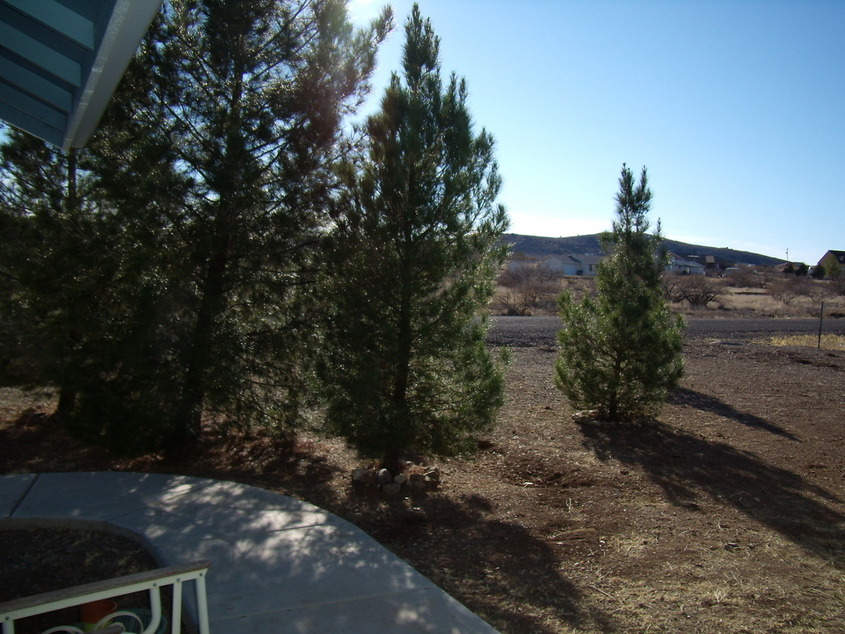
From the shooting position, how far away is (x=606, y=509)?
5992mm

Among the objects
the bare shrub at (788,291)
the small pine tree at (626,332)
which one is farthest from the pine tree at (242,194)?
the bare shrub at (788,291)

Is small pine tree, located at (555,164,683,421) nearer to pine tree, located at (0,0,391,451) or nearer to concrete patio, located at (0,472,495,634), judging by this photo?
pine tree, located at (0,0,391,451)

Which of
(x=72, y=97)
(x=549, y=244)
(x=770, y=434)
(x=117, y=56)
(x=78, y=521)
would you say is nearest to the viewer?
(x=117, y=56)

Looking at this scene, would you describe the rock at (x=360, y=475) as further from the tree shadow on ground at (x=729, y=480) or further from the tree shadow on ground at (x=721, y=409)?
the tree shadow on ground at (x=721, y=409)

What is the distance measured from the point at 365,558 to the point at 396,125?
3646 millimetres

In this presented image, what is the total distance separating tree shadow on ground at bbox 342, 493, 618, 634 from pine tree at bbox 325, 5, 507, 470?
2.22 ft

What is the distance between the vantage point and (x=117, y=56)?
3.30 meters

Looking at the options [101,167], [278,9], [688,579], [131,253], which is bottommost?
[688,579]

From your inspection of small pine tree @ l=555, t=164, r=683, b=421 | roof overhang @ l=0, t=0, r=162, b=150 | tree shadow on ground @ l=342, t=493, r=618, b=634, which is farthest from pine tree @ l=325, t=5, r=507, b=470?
small pine tree @ l=555, t=164, r=683, b=421

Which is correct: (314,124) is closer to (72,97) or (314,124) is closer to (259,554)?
(72,97)

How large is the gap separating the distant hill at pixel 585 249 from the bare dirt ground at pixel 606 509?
86.1 meters

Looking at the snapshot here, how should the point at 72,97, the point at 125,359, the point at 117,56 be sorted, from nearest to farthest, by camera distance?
the point at 117,56
the point at 72,97
the point at 125,359

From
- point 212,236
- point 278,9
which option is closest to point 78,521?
point 212,236

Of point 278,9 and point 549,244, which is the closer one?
point 278,9
